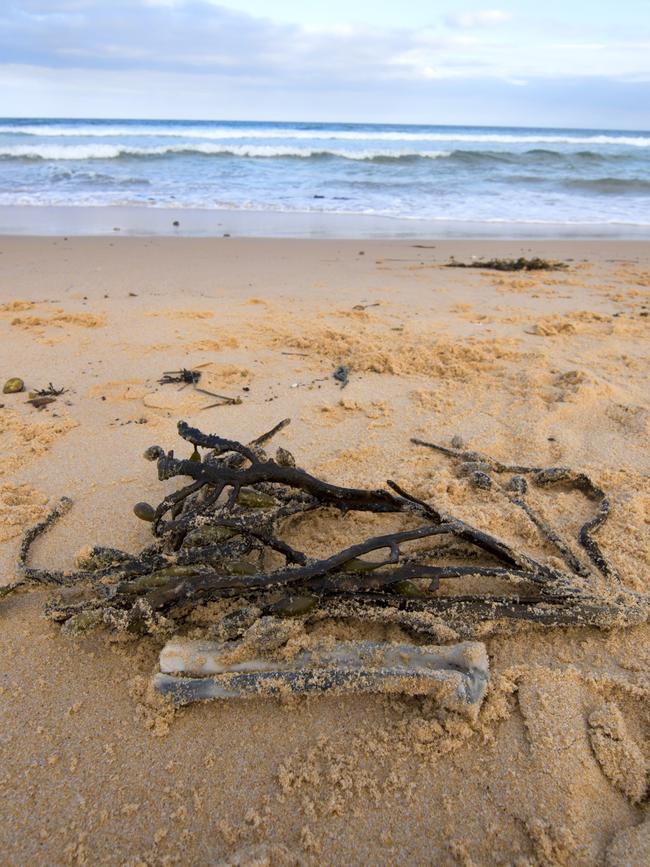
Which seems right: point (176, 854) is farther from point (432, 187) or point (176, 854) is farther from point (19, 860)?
point (432, 187)

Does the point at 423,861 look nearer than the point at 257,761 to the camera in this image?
Yes

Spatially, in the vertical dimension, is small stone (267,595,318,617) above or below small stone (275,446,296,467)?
below

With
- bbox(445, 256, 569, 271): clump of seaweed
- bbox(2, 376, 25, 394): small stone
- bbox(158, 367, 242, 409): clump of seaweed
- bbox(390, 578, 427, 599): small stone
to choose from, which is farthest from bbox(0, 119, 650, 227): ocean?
bbox(390, 578, 427, 599): small stone

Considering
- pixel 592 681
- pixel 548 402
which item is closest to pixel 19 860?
pixel 592 681

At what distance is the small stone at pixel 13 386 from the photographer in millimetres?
3324

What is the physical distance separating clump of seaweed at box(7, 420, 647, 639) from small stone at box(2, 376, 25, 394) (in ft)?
5.70

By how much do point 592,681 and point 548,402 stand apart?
1994 millimetres

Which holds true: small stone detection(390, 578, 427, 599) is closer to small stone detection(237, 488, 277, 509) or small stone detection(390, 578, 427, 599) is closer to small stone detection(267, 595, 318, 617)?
small stone detection(267, 595, 318, 617)

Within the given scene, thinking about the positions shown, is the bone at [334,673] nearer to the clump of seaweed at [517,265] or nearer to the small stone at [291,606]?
the small stone at [291,606]

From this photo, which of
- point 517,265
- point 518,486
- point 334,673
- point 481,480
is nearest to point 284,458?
point 334,673

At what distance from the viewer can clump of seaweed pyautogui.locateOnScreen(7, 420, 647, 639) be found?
1.58 meters

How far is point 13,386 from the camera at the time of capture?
3.33 meters

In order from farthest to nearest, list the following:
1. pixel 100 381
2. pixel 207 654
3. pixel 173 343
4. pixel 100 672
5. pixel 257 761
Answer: pixel 173 343
pixel 100 381
pixel 100 672
pixel 207 654
pixel 257 761

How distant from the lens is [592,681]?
1.51 meters
